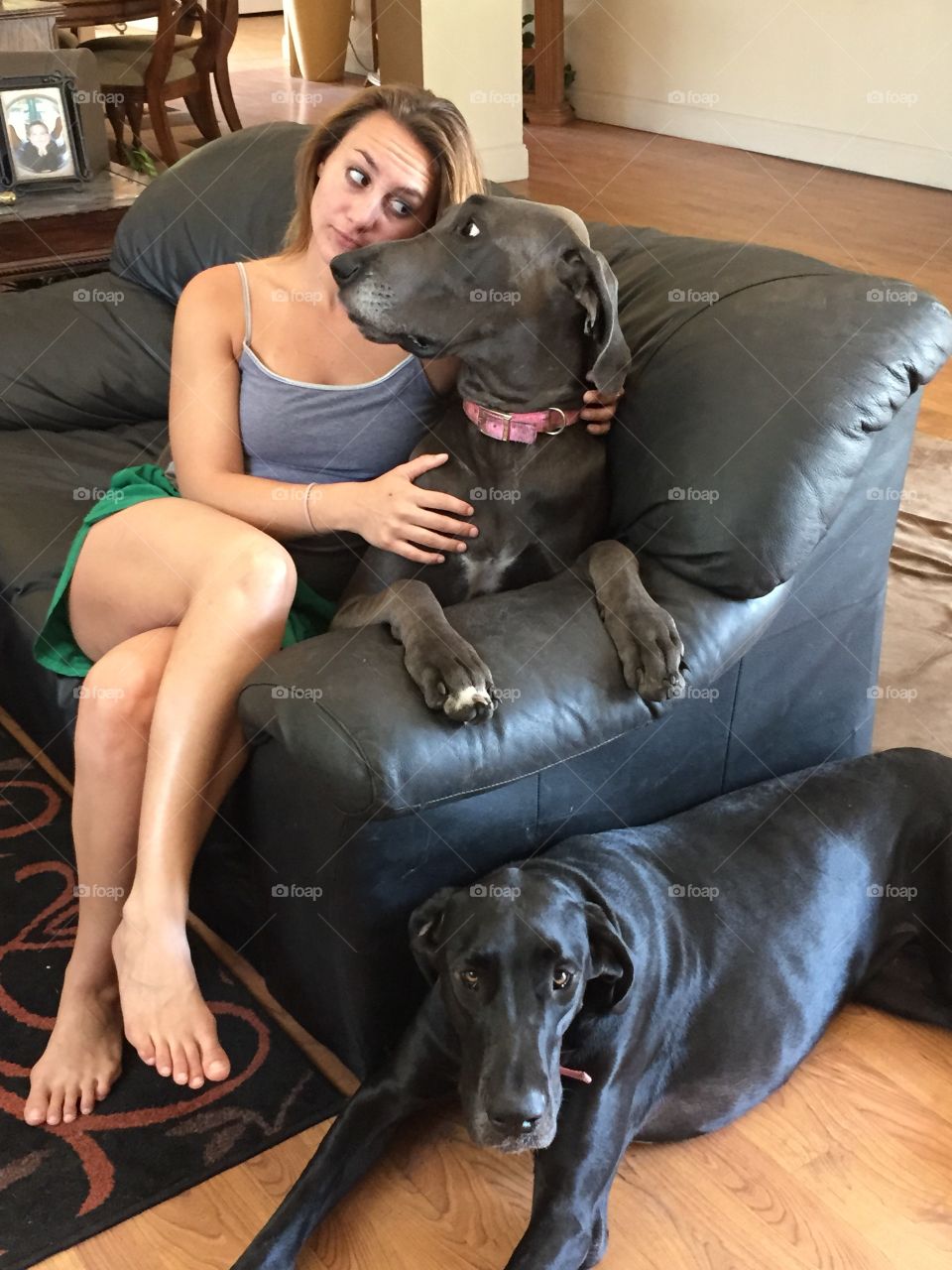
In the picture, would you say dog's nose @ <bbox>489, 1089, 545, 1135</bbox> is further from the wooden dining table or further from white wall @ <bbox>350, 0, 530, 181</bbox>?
the wooden dining table

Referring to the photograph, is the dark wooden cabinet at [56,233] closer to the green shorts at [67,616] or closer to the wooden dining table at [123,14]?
the green shorts at [67,616]

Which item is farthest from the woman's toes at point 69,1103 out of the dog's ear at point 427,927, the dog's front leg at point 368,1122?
the dog's ear at point 427,927

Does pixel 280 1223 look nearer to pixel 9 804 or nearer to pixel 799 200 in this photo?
pixel 9 804

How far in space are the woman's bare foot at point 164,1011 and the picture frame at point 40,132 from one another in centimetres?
259

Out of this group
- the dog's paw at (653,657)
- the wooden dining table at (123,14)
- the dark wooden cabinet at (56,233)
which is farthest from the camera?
the wooden dining table at (123,14)

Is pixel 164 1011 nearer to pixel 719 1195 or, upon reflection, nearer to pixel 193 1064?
pixel 193 1064

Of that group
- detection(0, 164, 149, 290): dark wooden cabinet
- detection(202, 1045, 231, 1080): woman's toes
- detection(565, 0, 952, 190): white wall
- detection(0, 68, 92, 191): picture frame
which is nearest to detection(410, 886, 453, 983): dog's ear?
detection(202, 1045, 231, 1080): woman's toes

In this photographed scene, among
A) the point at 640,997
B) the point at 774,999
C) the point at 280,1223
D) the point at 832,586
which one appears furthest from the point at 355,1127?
the point at 832,586

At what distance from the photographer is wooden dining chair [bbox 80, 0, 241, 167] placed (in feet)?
18.2

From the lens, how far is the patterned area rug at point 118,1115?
4.93 ft

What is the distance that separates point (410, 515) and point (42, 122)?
239cm

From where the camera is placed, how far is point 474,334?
1688mm

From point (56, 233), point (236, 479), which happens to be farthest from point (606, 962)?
point (56, 233)

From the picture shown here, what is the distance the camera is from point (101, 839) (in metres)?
1.66
